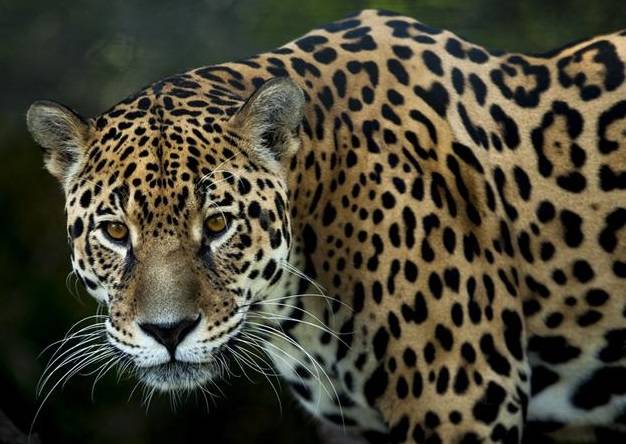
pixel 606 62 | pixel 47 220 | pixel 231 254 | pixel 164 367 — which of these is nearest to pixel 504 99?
pixel 606 62

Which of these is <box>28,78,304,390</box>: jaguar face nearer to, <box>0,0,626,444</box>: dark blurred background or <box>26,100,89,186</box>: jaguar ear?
<box>26,100,89,186</box>: jaguar ear

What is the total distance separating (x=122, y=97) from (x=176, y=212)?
402cm

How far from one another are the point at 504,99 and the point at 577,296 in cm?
95

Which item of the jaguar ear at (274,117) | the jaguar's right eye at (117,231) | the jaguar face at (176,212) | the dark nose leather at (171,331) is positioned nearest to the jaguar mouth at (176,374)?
the jaguar face at (176,212)

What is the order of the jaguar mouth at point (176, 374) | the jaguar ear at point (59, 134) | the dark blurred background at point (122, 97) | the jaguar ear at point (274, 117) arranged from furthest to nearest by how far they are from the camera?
the dark blurred background at point (122, 97) → the jaguar ear at point (59, 134) → the jaguar ear at point (274, 117) → the jaguar mouth at point (176, 374)

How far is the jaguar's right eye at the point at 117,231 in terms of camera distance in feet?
15.9

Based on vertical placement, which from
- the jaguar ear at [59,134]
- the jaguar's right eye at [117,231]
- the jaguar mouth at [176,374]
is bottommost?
the jaguar mouth at [176,374]

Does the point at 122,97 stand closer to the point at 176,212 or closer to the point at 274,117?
the point at 274,117

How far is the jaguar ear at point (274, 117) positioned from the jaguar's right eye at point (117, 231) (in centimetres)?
64

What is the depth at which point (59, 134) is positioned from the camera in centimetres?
517

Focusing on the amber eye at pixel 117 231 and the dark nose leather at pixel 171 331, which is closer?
the dark nose leather at pixel 171 331

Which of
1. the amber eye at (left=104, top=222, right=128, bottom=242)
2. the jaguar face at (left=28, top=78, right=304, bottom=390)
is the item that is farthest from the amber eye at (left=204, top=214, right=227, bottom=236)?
the amber eye at (left=104, top=222, right=128, bottom=242)

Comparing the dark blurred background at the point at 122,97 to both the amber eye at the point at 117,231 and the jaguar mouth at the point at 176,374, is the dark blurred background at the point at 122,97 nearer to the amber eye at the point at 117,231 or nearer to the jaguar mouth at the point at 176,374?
the jaguar mouth at the point at 176,374

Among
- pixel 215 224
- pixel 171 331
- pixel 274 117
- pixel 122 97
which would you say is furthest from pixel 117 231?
pixel 122 97
